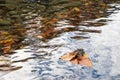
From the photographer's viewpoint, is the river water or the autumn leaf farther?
the autumn leaf

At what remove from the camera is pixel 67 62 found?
5047 millimetres

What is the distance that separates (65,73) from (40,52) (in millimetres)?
1119

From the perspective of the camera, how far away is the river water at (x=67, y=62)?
180 inches

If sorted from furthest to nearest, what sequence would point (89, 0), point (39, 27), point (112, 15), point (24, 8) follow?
point (89, 0) → point (24, 8) → point (112, 15) → point (39, 27)

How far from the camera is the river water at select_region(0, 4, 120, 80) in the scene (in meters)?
4.57

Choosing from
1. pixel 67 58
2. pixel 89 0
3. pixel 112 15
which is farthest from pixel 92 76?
pixel 89 0

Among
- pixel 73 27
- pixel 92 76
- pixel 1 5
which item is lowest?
pixel 92 76

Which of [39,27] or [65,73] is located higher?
[39,27]

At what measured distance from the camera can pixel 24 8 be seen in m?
9.38

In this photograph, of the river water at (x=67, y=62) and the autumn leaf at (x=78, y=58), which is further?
the autumn leaf at (x=78, y=58)

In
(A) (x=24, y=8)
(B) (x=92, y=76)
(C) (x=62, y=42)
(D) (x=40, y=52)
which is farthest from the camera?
(A) (x=24, y=8)

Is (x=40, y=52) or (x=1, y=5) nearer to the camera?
(x=40, y=52)

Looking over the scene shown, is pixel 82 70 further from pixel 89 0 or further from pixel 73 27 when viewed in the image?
pixel 89 0

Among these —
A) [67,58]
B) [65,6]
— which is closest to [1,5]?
[65,6]
